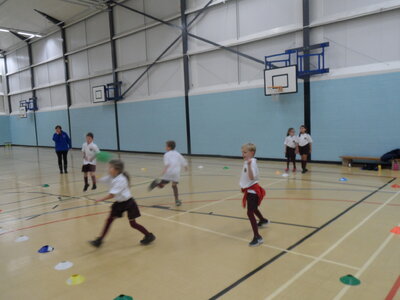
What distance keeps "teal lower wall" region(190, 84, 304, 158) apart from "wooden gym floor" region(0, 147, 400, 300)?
4495 mm

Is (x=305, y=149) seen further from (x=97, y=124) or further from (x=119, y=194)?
(x=97, y=124)

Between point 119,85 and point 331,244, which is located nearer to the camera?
point 331,244

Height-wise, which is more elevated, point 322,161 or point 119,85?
point 119,85

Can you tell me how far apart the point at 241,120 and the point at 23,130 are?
21.7 metres

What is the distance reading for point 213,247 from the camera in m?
4.12

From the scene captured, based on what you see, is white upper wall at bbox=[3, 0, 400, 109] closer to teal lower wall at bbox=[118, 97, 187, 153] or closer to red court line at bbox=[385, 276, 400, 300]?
teal lower wall at bbox=[118, 97, 187, 153]

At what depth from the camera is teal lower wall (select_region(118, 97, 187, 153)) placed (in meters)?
15.2

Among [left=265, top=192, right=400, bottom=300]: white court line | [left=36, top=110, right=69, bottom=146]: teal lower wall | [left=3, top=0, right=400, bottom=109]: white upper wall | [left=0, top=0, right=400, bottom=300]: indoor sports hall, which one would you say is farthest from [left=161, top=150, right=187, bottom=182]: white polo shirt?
[left=36, top=110, right=69, bottom=146]: teal lower wall

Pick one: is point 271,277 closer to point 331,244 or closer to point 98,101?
point 331,244

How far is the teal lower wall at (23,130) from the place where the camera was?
25.9m

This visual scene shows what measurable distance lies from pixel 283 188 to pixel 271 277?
4315mm

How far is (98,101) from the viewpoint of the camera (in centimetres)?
1877

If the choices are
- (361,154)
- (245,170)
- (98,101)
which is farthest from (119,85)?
(245,170)

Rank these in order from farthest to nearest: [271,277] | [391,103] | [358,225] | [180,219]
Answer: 1. [391,103]
2. [180,219]
3. [358,225]
4. [271,277]
